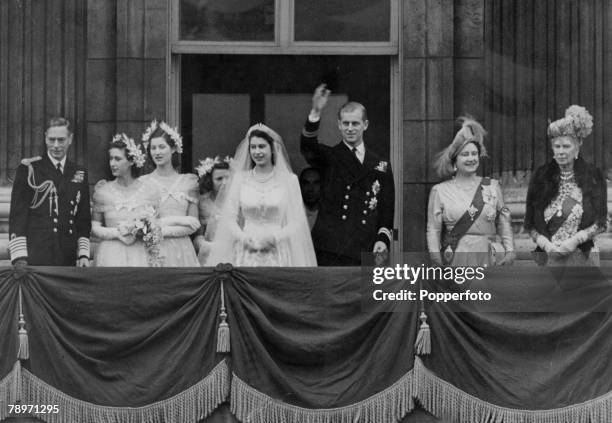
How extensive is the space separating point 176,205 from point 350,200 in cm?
148

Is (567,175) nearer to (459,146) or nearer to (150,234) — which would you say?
(459,146)

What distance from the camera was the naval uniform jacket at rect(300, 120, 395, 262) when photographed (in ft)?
50.2

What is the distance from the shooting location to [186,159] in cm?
1658

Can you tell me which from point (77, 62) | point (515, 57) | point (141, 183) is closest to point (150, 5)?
point (77, 62)

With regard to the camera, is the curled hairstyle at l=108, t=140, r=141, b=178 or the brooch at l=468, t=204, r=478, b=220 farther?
the curled hairstyle at l=108, t=140, r=141, b=178

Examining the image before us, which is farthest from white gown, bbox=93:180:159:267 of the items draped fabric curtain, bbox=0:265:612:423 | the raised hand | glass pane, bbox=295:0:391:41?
glass pane, bbox=295:0:391:41

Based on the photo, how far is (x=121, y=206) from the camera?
15398 mm

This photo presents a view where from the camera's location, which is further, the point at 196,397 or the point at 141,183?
the point at 141,183

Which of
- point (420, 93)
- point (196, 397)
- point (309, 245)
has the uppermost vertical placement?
point (420, 93)

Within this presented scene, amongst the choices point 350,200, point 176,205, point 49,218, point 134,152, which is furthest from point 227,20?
point 49,218

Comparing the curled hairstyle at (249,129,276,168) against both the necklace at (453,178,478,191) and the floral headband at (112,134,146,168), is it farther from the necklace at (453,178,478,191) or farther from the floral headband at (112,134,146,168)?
the necklace at (453,178,478,191)

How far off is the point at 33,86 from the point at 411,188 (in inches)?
143

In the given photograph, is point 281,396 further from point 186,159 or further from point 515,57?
point 515,57

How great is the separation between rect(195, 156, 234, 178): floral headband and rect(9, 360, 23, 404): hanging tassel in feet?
8.15
